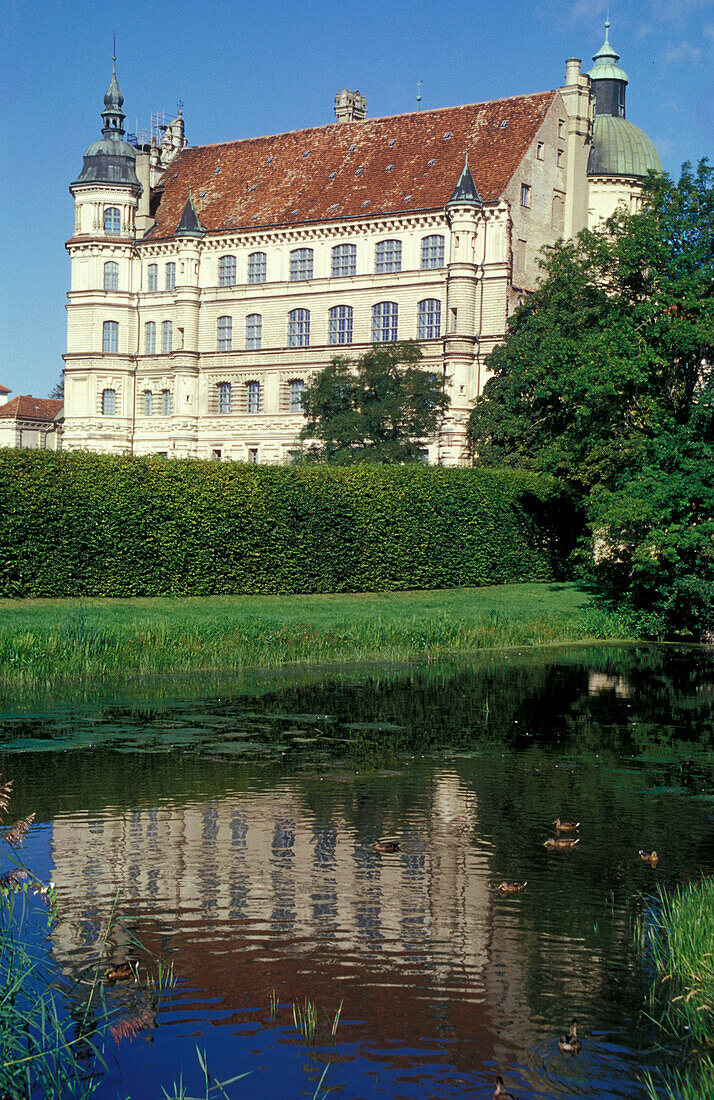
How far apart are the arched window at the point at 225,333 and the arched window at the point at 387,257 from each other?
10.2m

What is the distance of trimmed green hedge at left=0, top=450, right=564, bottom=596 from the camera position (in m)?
31.2

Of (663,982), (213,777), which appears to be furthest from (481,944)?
(213,777)

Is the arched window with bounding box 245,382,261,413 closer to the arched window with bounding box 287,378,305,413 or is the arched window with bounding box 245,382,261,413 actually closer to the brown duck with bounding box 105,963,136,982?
the arched window with bounding box 287,378,305,413

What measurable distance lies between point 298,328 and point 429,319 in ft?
29.3

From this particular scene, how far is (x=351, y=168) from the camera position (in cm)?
7369

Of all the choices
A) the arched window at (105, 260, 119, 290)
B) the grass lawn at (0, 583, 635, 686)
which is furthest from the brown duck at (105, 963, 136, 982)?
the arched window at (105, 260, 119, 290)

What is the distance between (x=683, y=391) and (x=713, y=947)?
26.0 m

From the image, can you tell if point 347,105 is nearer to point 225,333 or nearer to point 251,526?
point 225,333

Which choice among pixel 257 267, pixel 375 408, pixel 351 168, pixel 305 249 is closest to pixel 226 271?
pixel 257 267

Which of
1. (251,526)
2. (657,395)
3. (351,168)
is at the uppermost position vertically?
(351,168)

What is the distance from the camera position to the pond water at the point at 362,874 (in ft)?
22.6

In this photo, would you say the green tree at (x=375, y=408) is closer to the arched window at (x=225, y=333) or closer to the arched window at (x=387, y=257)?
the arched window at (x=387, y=257)

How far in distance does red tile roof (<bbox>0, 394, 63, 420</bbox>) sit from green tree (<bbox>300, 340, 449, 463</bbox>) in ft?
203

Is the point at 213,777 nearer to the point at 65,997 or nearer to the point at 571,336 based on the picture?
Answer: the point at 65,997
